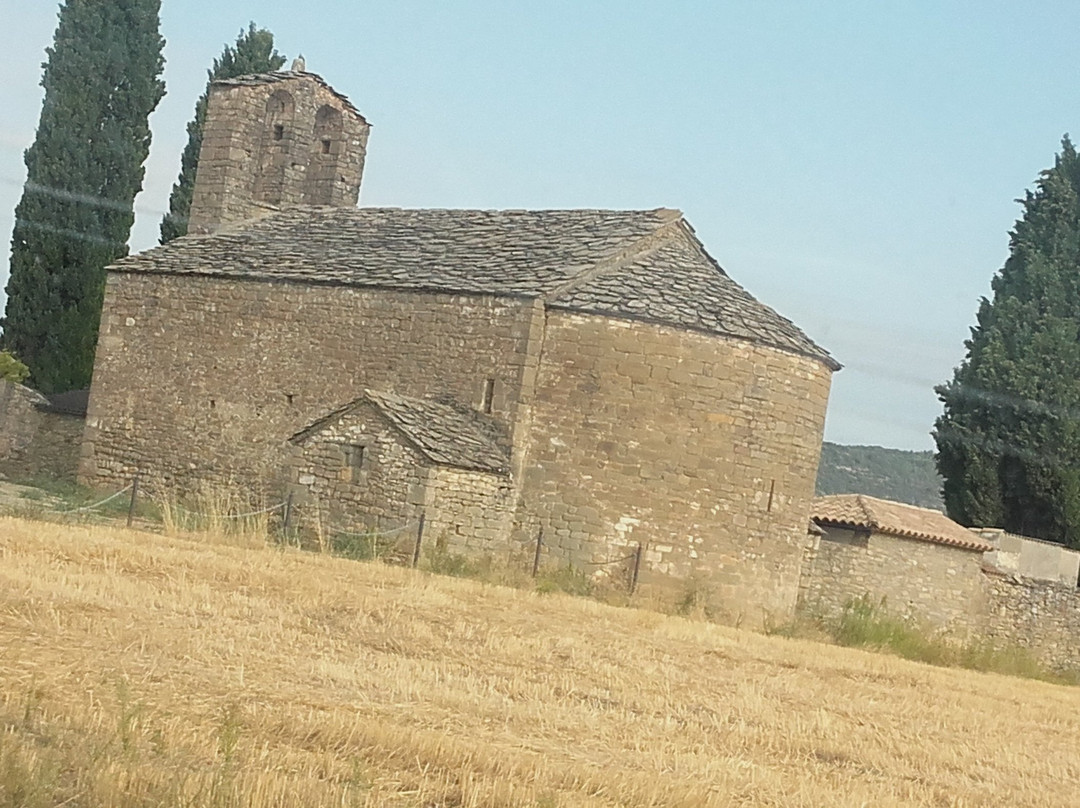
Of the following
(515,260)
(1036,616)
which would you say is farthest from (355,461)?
(1036,616)

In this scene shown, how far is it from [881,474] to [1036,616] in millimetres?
50238

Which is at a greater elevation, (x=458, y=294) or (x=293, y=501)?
(x=458, y=294)

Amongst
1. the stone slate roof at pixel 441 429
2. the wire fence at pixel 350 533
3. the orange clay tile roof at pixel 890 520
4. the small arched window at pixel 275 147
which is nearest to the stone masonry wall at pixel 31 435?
the small arched window at pixel 275 147

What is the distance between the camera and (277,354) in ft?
77.9

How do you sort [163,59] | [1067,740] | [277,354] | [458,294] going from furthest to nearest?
[163,59]
[277,354]
[458,294]
[1067,740]

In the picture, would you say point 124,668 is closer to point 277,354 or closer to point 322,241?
point 277,354

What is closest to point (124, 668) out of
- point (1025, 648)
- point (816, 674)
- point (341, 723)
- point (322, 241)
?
point (341, 723)

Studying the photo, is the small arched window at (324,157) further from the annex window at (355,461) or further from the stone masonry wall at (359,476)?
the annex window at (355,461)

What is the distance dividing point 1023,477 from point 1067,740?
24.1 meters

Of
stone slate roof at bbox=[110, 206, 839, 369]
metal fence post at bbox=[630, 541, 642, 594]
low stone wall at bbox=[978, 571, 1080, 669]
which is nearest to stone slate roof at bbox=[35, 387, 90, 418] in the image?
stone slate roof at bbox=[110, 206, 839, 369]

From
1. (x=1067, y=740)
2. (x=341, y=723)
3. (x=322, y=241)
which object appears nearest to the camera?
(x=341, y=723)

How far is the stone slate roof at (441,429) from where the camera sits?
19859mm

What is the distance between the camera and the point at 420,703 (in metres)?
9.55

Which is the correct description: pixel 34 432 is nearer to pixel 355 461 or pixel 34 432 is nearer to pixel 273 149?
pixel 273 149
